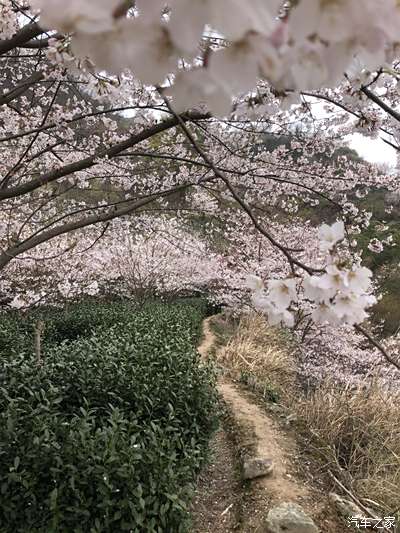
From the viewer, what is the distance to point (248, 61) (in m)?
0.41

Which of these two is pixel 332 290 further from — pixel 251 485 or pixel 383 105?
pixel 251 485

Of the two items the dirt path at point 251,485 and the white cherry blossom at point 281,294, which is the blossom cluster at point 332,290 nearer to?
the white cherry blossom at point 281,294

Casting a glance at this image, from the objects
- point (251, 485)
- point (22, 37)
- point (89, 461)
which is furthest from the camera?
point (251, 485)

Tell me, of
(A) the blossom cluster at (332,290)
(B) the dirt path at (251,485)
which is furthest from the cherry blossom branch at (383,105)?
(B) the dirt path at (251,485)

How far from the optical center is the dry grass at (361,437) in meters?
3.41

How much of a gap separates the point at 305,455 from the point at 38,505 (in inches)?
93.5

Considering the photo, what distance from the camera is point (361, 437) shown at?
13.4 feet

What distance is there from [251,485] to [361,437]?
1.16 metres

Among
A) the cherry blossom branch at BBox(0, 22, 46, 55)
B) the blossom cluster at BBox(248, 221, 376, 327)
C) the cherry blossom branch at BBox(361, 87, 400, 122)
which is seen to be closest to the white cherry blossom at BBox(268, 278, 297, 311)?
the blossom cluster at BBox(248, 221, 376, 327)

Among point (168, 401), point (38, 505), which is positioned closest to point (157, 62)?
point (38, 505)

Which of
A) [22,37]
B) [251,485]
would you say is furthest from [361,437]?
[22,37]

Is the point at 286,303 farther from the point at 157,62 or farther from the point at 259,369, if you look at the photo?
the point at 259,369

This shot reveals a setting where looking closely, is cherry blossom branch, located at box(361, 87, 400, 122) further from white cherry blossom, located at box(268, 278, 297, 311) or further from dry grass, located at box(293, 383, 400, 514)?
dry grass, located at box(293, 383, 400, 514)

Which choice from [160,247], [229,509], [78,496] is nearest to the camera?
[78,496]
